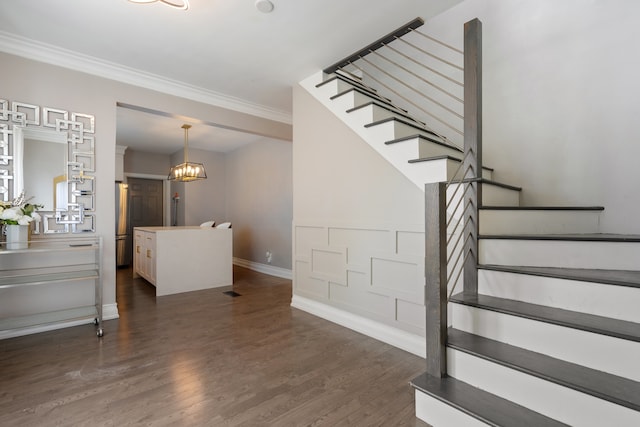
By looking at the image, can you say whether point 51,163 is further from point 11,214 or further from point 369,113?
point 369,113

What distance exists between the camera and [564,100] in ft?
8.25

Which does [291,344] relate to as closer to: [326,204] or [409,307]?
[409,307]

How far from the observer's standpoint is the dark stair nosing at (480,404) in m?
1.26

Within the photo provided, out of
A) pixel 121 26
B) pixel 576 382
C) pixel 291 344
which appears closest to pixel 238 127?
pixel 121 26

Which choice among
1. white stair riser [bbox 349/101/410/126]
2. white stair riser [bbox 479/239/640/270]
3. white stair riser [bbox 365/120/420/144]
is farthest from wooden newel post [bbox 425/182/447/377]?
white stair riser [bbox 349/101/410/126]

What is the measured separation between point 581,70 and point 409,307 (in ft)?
7.86

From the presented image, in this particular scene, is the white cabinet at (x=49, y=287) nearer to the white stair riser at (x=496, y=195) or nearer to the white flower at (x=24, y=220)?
the white flower at (x=24, y=220)

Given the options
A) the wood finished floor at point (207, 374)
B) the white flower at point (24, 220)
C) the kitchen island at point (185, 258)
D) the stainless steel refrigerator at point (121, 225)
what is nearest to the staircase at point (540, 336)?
the wood finished floor at point (207, 374)

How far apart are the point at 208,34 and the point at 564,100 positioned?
123 inches

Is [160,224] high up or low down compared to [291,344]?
up

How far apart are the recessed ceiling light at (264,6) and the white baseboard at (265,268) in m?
3.88

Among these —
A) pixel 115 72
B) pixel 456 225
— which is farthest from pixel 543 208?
pixel 115 72

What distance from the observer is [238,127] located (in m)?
4.14

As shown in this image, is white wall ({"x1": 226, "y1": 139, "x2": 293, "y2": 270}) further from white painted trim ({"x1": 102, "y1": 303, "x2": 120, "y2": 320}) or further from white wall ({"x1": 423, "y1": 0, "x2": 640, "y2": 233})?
white wall ({"x1": 423, "y1": 0, "x2": 640, "y2": 233})
